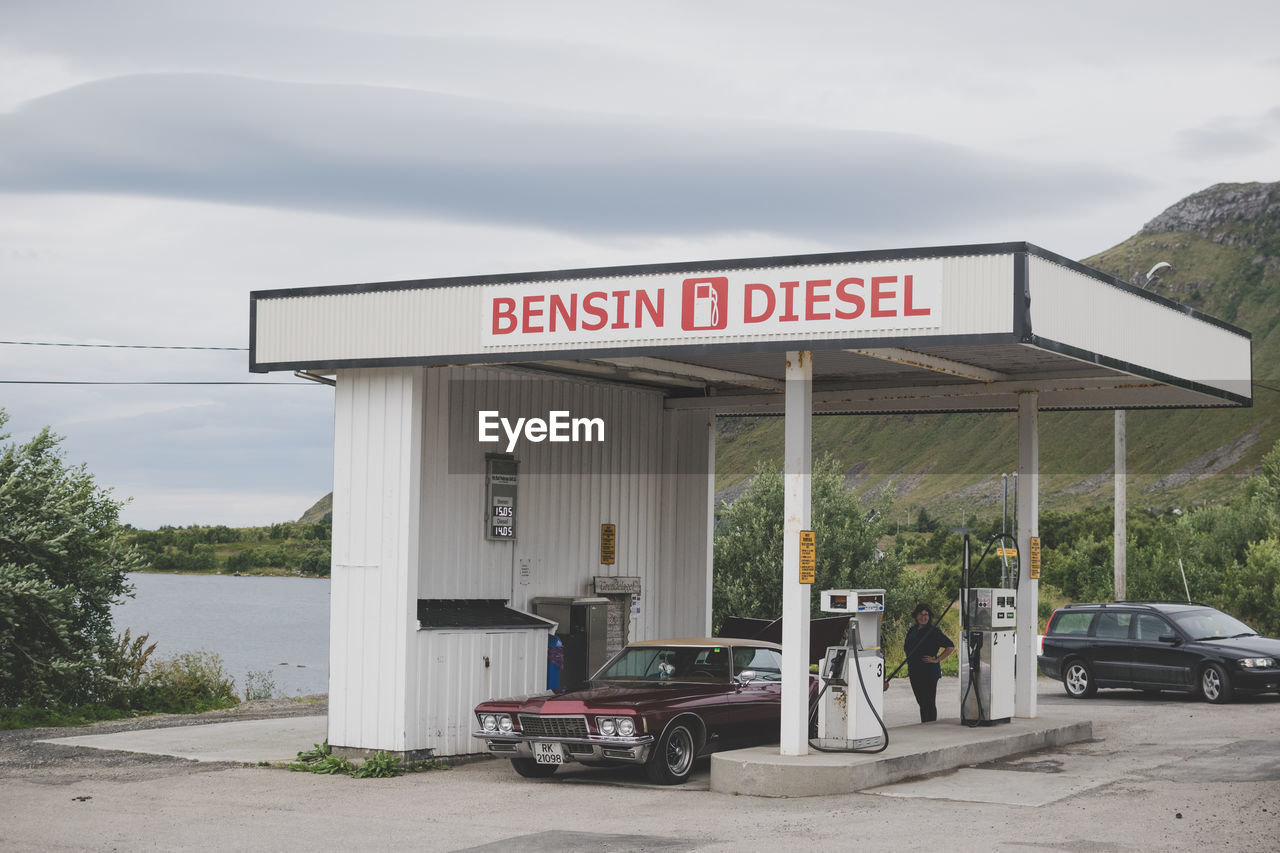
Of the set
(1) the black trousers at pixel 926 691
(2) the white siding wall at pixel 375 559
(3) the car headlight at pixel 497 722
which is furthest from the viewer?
(1) the black trousers at pixel 926 691

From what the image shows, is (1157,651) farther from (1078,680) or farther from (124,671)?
(124,671)

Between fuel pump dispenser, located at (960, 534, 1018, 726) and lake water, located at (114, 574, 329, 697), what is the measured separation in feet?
38.6

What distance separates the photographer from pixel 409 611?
14914 mm

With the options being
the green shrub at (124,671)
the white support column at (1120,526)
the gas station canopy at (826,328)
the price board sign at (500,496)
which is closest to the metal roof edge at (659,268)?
the gas station canopy at (826,328)

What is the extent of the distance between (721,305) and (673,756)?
407 cm

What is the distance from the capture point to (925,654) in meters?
16.9

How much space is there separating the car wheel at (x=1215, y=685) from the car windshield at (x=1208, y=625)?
0.63 meters

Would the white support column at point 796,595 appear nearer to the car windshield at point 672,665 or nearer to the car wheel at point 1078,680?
the car windshield at point 672,665

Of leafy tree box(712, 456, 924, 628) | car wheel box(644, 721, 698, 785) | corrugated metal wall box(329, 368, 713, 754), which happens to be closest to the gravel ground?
corrugated metal wall box(329, 368, 713, 754)

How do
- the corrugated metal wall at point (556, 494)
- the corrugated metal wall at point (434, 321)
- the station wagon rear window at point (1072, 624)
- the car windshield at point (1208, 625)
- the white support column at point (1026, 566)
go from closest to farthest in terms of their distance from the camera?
the corrugated metal wall at point (434, 321) → the corrugated metal wall at point (556, 494) → the white support column at point (1026, 566) → the car windshield at point (1208, 625) → the station wagon rear window at point (1072, 624)

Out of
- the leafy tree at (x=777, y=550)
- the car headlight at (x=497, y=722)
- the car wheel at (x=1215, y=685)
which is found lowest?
the car wheel at (x=1215, y=685)

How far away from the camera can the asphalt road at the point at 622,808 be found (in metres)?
10.8

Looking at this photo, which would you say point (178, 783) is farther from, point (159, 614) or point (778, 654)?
point (159, 614)

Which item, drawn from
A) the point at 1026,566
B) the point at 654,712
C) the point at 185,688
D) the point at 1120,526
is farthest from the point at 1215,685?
the point at 185,688
